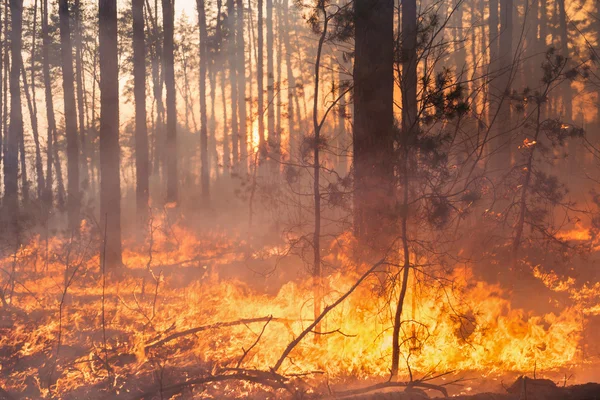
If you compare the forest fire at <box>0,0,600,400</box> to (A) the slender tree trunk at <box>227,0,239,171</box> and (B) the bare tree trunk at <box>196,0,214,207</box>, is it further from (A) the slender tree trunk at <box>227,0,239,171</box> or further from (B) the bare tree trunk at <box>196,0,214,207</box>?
(A) the slender tree trunk at <box>227,0,239,171</box>

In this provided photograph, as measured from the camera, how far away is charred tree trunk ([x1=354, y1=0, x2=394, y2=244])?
5.96 meters

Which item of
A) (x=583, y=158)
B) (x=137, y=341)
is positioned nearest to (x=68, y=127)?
(x=137, y=341)

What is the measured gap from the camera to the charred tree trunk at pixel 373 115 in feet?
19.6

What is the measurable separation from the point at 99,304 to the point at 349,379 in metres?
4.32

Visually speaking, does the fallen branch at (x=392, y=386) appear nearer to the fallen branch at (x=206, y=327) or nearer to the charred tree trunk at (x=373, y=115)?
the fallen branch at (x=206, y=327)

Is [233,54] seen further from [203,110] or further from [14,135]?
[14,135]

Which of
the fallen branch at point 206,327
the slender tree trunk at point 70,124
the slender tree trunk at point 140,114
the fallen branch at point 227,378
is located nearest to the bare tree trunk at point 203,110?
the slender tree trunk at point 140,114

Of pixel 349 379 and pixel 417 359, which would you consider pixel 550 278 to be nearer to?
pixel 417 359

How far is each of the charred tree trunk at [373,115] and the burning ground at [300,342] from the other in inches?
20.6

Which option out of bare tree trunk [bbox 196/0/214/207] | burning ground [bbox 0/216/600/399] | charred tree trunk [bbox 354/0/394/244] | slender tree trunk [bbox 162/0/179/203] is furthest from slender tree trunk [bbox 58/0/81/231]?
charred tree trunk [bbox 354/0/394/244]

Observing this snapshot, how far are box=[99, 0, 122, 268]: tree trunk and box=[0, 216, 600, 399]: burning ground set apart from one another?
99.2 inches

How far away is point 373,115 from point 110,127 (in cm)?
586

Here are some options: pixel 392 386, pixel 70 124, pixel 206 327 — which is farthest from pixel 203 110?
pixel 392 386

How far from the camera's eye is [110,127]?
10.0 meters
